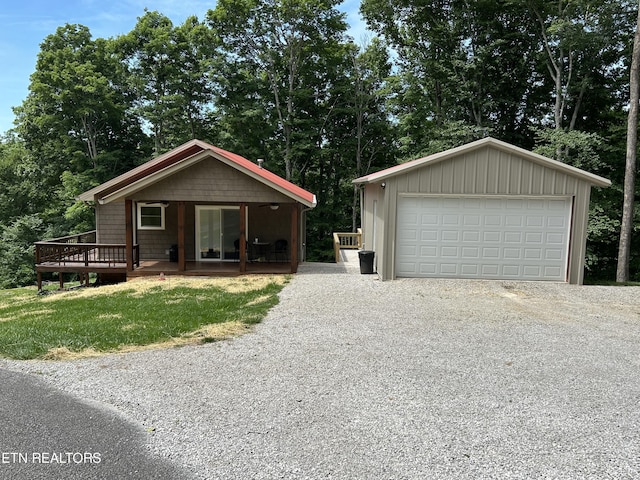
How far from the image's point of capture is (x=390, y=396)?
4.67 metres

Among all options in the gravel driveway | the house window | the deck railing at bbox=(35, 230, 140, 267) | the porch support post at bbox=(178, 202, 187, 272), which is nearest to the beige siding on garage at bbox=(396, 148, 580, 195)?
the gravel driveway

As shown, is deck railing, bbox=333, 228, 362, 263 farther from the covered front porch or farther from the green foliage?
the green foliage

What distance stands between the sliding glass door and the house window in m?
1.45

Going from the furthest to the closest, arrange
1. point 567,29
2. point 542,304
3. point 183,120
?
point 183,120, point 567,29, point 542,304

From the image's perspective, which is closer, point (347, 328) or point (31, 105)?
point (347, 328)

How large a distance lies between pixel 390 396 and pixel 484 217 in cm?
859

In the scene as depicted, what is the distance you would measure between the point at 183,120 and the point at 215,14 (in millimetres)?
5979

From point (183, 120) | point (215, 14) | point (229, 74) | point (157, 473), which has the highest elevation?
point (215, 14)

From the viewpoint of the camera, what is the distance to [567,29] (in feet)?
58.7

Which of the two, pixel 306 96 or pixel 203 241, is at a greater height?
pixel 306 96

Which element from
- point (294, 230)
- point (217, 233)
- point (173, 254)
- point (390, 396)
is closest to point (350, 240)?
point (217, 233)

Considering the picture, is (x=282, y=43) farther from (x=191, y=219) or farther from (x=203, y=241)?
(x=203, y=241)

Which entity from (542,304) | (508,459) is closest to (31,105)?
(542,304)

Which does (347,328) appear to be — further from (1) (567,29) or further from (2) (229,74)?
(2) (229,74)
